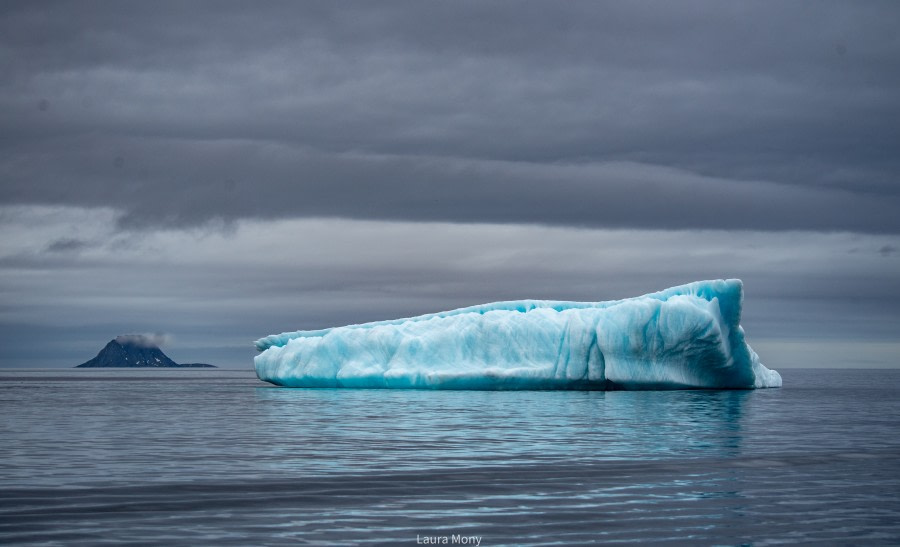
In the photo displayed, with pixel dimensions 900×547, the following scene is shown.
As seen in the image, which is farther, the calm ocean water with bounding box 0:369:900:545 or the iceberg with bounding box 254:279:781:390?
the iceberg with bounding box 254:279:781:390

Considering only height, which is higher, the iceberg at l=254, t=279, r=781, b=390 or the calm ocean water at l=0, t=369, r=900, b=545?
the iceberg at l=254, t=279, r=781, b=390

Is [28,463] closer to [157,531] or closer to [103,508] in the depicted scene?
[103,508]

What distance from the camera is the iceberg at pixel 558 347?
3928 cm

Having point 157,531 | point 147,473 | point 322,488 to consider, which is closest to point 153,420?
point 147,473

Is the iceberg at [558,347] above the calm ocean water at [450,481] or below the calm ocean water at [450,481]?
above

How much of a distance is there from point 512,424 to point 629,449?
633 centimetres

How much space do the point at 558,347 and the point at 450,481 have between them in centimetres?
2839

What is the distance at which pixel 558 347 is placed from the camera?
4125 cm

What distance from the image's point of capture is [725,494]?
12000 millimetres

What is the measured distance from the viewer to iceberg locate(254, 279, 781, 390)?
1547 inches

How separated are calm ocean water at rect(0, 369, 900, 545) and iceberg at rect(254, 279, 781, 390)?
13842mm

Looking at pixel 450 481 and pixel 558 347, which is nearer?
pixel 450 481

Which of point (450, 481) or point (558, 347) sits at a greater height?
point (558, 347)

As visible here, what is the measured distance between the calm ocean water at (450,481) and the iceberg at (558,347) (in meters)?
13.8
